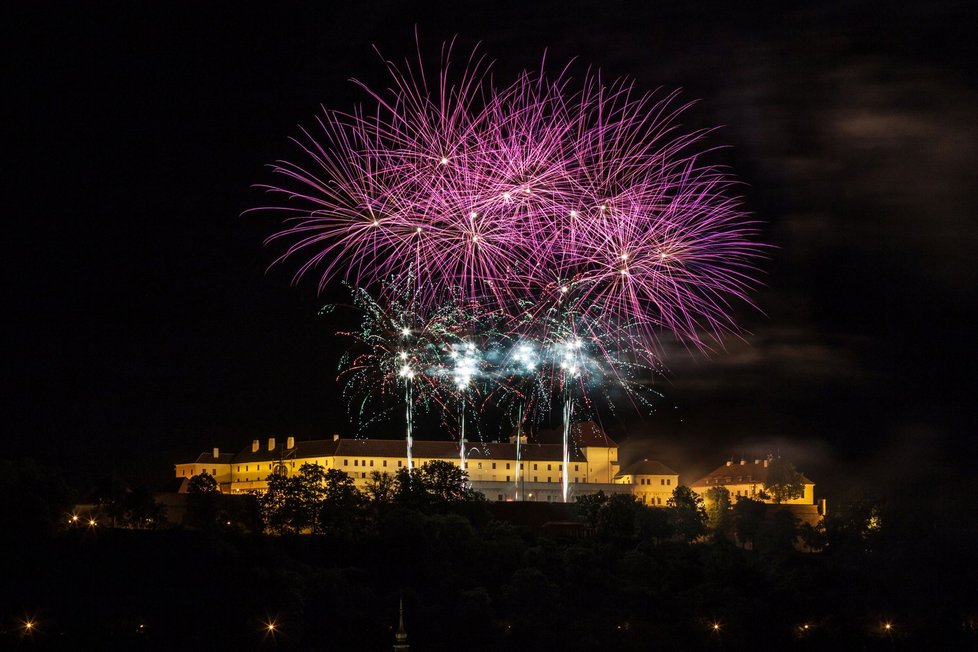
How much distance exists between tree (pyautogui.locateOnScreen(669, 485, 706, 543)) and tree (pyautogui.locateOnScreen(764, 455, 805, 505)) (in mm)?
8263

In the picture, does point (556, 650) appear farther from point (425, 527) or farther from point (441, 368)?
point (441, 368)

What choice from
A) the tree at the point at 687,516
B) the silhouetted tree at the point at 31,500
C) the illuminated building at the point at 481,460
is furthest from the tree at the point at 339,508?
the illuminated building at the point at 481,460

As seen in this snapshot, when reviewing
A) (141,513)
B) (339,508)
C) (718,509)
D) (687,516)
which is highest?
(339,508)

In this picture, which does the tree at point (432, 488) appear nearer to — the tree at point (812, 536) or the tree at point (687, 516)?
the tree at point (687, 516)

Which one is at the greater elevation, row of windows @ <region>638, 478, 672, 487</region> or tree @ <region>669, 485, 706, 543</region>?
row of windows @ <region>638, 478, 672, 487</region>

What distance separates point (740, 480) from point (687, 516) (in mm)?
19974

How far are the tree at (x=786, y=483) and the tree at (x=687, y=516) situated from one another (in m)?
8.26

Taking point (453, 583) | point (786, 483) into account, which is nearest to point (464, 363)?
point (453, 583)

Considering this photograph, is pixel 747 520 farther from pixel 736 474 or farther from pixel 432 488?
pixel 432 488

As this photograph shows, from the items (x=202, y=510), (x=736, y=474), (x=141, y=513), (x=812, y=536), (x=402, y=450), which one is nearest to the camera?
(x=141, y=513)

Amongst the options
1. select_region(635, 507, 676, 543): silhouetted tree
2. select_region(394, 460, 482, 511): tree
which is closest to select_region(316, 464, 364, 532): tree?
select_region(394, 460, 482, 511): tree

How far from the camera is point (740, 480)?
80312mm

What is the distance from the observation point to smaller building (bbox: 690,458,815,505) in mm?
76625

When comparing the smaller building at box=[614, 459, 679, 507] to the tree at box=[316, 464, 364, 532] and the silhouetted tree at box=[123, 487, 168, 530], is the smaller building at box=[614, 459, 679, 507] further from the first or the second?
the silhouetted tree at box=[123, 487, 168, 530]
